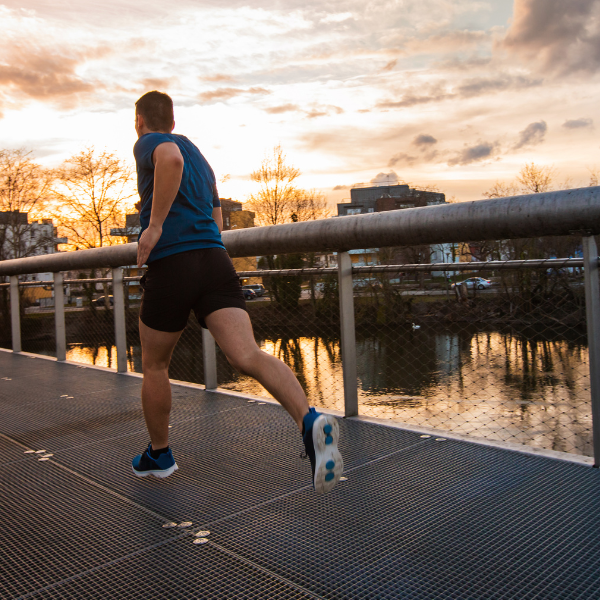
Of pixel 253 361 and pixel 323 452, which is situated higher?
pixel 253 361

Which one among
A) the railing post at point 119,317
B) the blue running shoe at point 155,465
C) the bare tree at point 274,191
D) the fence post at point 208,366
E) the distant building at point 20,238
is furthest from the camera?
the bare tree at point 274,191

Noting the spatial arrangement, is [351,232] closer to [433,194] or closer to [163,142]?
[163,142]

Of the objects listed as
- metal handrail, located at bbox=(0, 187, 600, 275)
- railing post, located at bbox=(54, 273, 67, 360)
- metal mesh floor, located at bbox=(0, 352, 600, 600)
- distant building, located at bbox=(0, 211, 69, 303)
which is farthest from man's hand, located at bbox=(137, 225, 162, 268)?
distant building, located at bbox=(0, 211, 69, 303)

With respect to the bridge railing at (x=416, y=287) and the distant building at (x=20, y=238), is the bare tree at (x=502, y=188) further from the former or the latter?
the bridge railing at (x=416, y=287)

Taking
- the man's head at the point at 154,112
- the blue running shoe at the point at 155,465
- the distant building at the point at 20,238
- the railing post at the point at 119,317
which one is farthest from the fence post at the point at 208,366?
the distant building at the point at 20,238

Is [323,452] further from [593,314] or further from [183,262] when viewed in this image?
[593,314]

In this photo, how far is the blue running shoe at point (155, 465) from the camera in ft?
8.57

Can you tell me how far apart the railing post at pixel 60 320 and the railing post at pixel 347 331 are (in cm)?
403

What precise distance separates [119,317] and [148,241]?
3465 mm

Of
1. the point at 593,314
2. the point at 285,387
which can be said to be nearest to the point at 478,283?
the point at 593,314

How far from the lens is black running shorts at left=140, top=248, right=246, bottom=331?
2.26 metres

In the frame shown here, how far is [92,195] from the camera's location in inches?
1540

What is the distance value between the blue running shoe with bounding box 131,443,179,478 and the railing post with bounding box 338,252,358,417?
1207 mm

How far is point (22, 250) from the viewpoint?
129 feet
